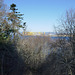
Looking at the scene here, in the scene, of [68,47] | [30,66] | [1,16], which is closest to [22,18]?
[1,16]

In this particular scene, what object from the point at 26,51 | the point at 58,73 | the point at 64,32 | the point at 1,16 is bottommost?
the point at 58,73

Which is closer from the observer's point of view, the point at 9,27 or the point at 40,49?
the point at 40,49

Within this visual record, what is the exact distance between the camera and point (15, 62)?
10359mm

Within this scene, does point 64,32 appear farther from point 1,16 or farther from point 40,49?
point 1,16

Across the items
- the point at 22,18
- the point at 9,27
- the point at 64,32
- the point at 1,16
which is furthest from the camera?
the point at 22,18

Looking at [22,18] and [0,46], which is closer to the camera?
[0,46]

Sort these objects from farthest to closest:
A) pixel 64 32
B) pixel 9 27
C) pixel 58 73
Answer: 1. pixel 9 27
2. pixel 64 32
3. pixel 58 73

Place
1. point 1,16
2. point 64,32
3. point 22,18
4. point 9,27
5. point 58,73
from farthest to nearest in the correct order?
1. point 22,18
2. point 9,27
3. point 1,16
4. point 64,32
5. point 58,73

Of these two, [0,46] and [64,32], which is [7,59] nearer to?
[0,46]

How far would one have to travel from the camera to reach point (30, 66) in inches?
463

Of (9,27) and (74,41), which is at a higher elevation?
(9,27)

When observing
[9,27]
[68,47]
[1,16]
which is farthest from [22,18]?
[68,47]

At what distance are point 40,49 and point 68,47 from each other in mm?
3452

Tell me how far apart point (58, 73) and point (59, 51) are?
212 centimetres
